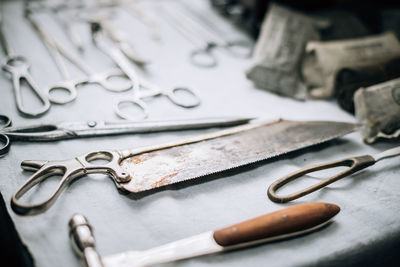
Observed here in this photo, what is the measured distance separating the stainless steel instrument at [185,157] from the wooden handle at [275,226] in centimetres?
16

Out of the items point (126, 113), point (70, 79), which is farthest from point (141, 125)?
point (70, 79)

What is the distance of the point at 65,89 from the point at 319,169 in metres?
0.67

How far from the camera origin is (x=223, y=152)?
2.32 feet

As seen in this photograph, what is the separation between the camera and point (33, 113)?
769mm

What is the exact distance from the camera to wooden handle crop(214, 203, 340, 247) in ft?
1.70

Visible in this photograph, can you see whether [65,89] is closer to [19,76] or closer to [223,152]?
[19,76]

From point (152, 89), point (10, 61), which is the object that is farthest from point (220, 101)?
point (10, 61)

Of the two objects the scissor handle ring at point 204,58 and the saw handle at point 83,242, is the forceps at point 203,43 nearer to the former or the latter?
the scissor handle ring at point 204,58

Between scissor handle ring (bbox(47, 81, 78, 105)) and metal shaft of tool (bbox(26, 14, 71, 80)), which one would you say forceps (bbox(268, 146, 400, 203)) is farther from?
metal shaft of tool (bbox(26, 14, 71, 80))

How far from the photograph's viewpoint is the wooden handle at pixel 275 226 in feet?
1.70

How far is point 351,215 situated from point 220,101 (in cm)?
46

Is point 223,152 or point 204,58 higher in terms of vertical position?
point 204,58

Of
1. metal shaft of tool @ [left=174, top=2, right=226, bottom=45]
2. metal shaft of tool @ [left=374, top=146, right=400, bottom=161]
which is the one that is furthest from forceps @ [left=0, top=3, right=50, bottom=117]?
metal shaft of tool @ [left=374, top=146, right=400, bottom=161]

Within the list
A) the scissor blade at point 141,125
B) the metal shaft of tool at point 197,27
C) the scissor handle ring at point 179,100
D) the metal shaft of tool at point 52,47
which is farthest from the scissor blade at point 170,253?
the metal shaft of tool at point 197,27
